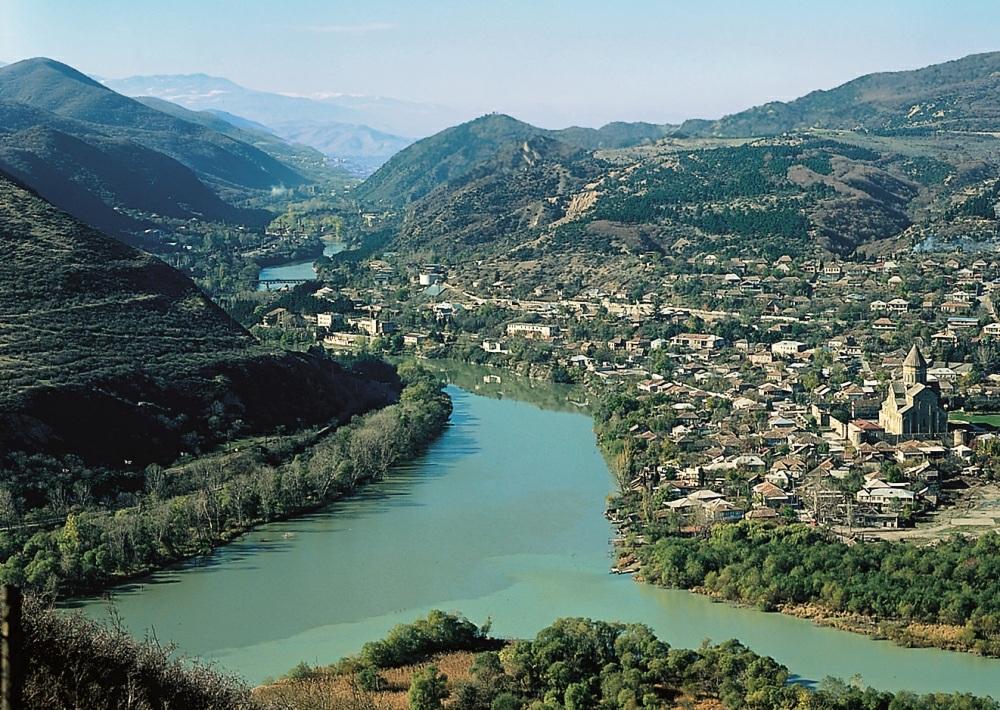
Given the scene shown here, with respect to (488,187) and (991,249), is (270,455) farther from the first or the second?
(488,187)

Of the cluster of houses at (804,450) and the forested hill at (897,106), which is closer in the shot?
the cluster of houses at (804,450)

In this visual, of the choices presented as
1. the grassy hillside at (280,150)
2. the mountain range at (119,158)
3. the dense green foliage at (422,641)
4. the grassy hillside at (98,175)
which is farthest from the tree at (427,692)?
the grassy hillside at (280,150)

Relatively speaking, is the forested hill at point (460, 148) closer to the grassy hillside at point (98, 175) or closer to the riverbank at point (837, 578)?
the grassy hillside at point (98, 175)

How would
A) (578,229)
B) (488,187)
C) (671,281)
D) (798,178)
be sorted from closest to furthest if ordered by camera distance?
(671,281), (578,229), (798,178), (488,187)

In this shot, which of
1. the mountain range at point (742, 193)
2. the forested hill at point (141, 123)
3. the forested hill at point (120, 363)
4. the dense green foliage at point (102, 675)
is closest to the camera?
the dense green foliage at point (102, 675)

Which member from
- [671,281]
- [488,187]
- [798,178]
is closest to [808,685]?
[671,281]

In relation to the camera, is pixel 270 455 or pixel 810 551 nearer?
pixel 810 551

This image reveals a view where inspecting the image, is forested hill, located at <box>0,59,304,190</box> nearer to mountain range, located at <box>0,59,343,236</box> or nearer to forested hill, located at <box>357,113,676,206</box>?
mountain range, located at <box>0,59,343,236</box>
